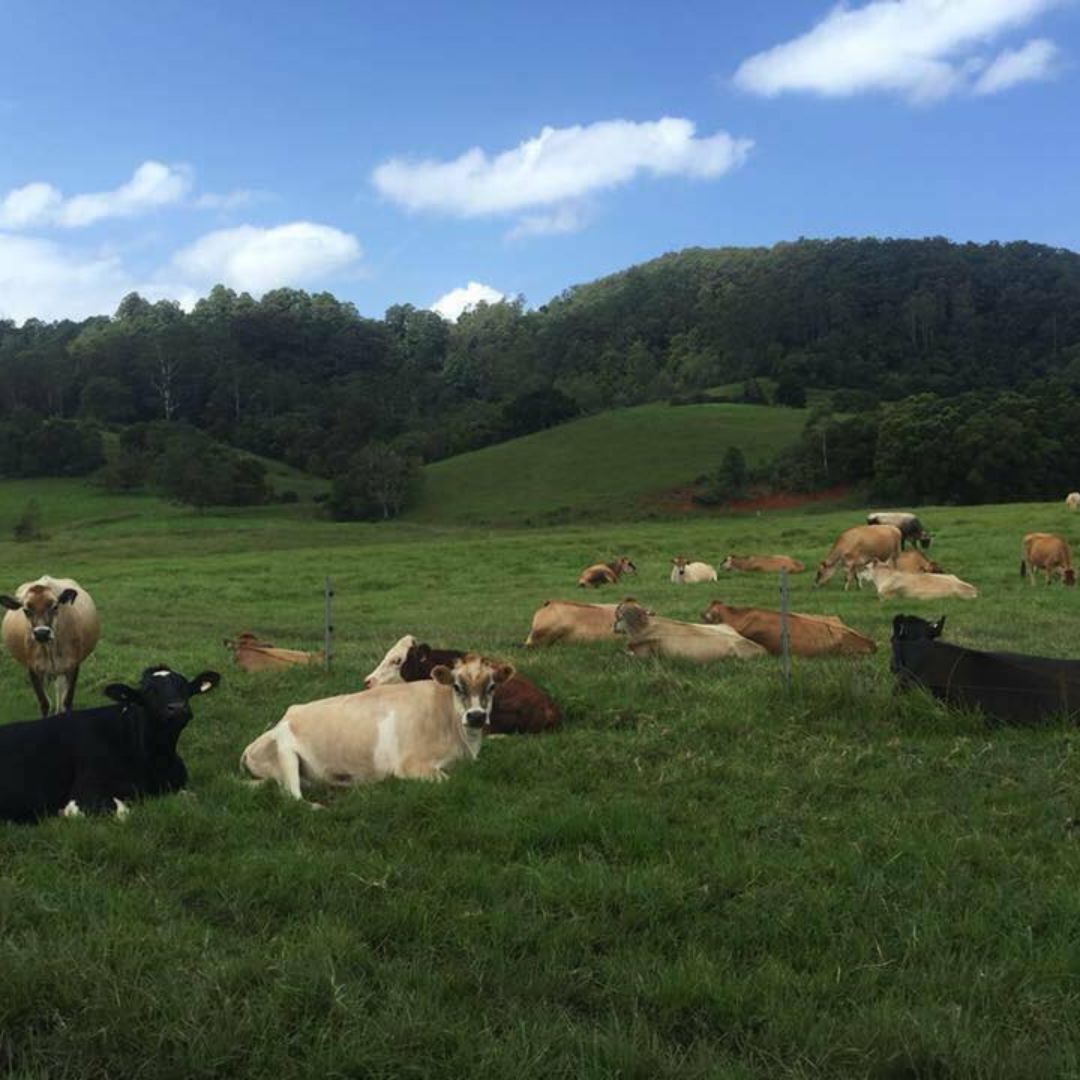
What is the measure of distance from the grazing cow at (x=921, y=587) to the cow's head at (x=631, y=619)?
9045 millimetres

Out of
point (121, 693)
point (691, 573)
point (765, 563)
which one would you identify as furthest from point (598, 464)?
point (121, 693)

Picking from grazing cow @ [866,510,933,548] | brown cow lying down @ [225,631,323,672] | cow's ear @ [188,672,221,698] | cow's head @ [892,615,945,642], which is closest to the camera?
cow's ear @ [188,672,221,698]

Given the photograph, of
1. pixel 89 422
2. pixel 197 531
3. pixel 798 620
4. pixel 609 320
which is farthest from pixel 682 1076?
pixel 609 320

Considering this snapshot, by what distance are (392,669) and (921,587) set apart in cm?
1282

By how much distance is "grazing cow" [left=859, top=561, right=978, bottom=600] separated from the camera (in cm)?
2017

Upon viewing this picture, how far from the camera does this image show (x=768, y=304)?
478 ft

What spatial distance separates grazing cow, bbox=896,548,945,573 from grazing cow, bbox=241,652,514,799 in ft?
54.4

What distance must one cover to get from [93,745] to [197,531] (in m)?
55.7

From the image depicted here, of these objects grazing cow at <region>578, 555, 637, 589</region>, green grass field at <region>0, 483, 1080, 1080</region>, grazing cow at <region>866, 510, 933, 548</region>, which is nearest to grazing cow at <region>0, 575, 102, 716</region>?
green grass field at <region>0, 483, 1080, 1080</region>

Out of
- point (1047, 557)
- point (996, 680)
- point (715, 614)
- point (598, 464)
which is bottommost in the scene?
point (1047, 557)

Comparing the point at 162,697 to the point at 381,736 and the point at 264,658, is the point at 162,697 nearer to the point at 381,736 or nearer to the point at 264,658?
the point at 381,736

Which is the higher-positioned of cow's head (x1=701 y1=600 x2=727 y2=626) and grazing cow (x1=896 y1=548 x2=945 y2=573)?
cow's head (x1=701 y1=600 x2=727 y2=626)

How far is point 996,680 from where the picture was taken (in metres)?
8.70

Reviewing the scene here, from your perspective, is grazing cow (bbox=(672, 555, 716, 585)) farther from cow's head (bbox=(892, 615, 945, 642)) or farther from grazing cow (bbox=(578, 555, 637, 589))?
cow's head (bbox=(892, 615, 945, 642))
